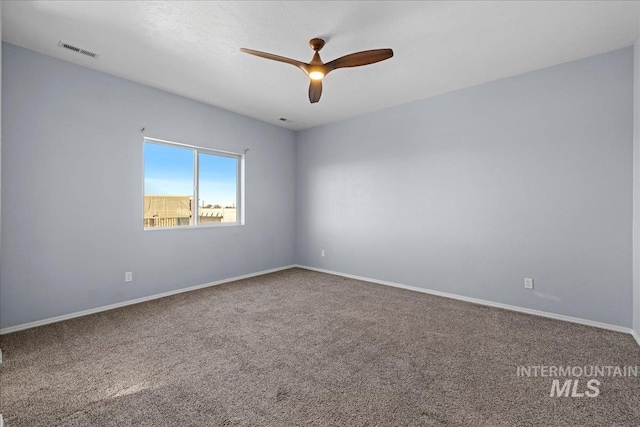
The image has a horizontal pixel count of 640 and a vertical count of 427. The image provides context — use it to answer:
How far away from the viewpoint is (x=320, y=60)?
2510mm

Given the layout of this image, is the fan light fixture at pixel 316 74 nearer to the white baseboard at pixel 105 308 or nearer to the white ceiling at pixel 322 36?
the white ceiling at pixel 322 36

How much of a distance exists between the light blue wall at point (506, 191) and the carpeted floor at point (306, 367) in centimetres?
49

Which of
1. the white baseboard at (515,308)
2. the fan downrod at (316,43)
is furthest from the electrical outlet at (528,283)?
the fan downrod at (316,43)

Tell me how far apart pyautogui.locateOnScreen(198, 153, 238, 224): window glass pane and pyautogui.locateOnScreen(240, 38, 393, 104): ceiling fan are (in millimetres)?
2480

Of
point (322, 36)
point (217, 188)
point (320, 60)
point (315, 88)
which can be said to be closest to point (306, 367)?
point (315, 88)

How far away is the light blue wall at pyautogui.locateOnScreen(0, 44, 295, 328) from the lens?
274 cm

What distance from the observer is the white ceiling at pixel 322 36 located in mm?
2203

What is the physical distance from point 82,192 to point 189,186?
1.31 metres

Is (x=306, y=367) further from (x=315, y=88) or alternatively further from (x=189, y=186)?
(x=189, y=186)

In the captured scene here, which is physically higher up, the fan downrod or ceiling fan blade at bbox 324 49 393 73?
the fan downrod

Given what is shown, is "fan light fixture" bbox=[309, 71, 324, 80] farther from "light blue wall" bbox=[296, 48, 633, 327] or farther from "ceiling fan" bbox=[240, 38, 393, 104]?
"light blue wall" bbox=[296, 48, 633, 327]

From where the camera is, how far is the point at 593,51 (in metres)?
2.79

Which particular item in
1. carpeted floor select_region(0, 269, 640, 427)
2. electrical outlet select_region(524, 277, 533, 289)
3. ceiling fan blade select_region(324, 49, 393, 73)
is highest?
ceiling fan blade select_region(324, 49, 393, 73)

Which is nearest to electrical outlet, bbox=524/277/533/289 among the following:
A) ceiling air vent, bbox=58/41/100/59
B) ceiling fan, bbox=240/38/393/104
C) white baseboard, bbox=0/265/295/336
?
ceiling fan, bbox=240/38/393/104
